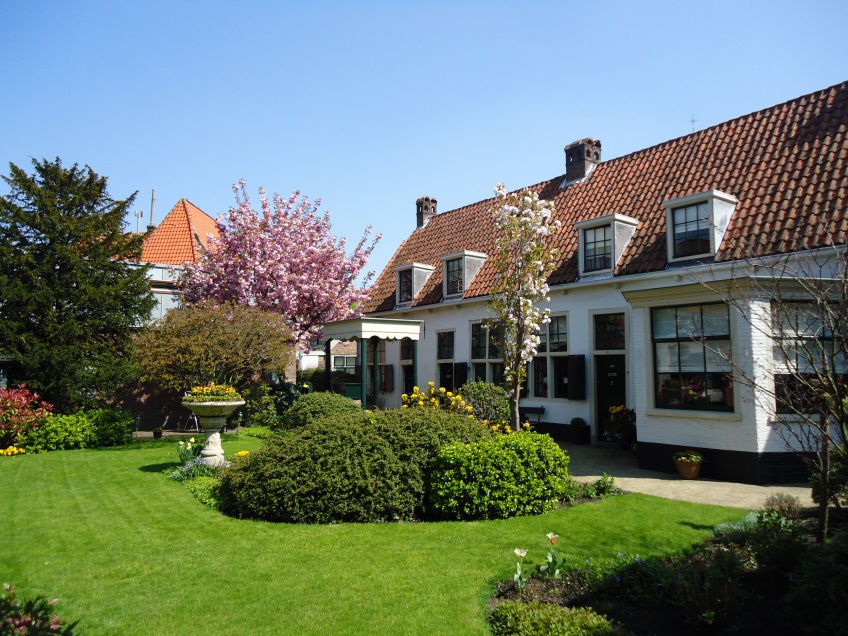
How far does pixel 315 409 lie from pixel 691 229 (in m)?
9.26

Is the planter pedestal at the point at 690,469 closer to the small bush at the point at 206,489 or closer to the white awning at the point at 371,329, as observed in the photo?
the small bush at the point at 206,489

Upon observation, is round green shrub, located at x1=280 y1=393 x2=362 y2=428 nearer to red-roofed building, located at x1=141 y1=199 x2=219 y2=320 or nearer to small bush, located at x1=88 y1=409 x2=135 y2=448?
small bush, located at x1=88 y1=409 x2=135 y2=448

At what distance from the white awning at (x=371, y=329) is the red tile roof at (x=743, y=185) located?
6.69 feet

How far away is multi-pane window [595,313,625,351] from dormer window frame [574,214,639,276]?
1.13 meters

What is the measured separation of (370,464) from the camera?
7.79 m

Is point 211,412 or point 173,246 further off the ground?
point 173,246

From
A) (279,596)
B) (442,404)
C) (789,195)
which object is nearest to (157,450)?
(442,404)

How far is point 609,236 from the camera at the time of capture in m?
14.4

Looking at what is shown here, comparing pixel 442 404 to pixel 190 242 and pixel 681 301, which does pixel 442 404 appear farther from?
pixel 190 242

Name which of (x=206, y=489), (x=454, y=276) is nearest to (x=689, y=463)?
(x=206, y=489)

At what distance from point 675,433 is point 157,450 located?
11440mm

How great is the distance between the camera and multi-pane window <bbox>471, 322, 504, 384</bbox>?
17203 millimetres

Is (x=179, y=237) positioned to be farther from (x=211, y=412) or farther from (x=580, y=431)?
(x=580, y=431)

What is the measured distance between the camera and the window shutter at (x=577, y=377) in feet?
47.7
